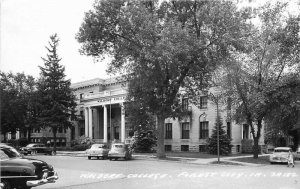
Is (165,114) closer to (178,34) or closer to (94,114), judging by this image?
(178,34)

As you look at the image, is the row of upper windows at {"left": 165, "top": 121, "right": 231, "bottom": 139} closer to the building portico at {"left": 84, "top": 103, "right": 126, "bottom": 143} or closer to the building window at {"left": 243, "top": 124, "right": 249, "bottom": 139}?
the building window at {"left": 243, "top": 124, "right": 249, "bottom": 139}

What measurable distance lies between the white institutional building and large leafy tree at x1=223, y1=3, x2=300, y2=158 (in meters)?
2.67

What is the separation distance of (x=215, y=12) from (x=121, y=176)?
17664mm

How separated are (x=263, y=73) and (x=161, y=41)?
36.1 feet

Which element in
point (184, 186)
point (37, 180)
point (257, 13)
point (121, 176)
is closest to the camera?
point (37, 180)

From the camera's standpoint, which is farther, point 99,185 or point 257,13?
point 257,13

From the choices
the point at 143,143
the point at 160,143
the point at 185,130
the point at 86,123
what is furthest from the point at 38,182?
the point at 86,123

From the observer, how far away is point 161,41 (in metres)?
31.3

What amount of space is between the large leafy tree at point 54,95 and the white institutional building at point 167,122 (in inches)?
235

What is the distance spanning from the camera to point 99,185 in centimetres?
1627

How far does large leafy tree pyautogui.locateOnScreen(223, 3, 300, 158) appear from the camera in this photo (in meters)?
34.2

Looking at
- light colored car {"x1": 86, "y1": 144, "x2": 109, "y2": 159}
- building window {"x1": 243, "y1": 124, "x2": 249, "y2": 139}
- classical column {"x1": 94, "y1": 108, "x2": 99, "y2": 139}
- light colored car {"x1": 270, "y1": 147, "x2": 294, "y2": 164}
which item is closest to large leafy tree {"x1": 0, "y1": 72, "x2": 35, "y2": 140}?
classical column {"x1": 94, "y1": 108, "x2": 99, "y2": 139}

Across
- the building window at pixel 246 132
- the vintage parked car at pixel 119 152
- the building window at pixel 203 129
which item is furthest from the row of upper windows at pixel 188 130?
the vintage parked car at pixel 119 152

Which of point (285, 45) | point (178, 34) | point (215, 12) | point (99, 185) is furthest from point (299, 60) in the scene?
point (99, 185)
